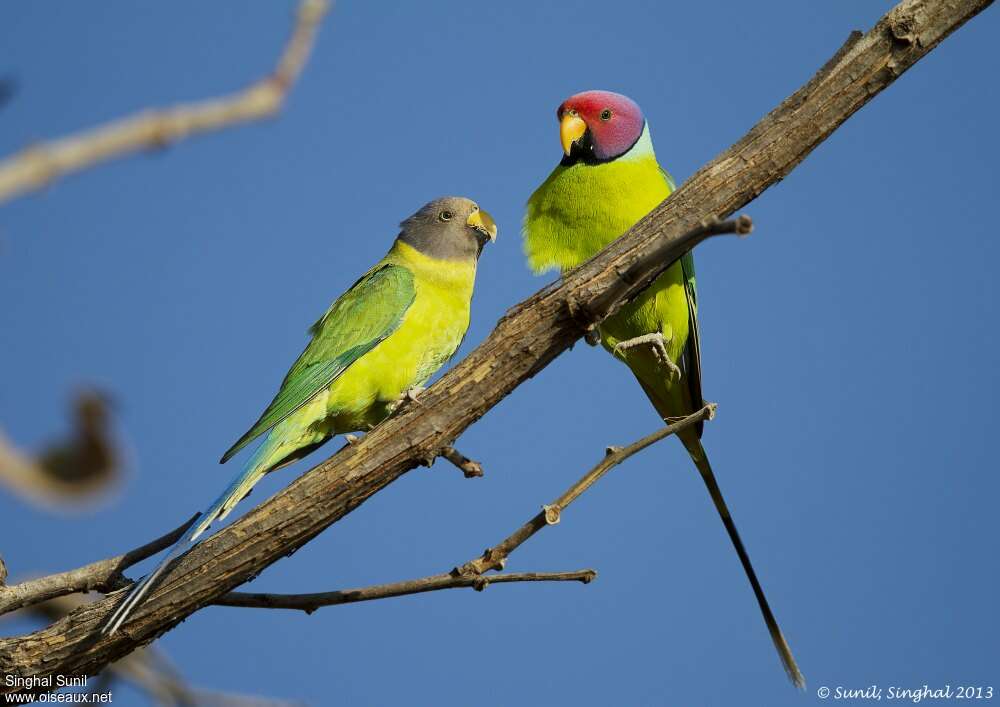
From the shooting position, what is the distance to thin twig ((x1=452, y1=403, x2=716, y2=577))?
3355 mm

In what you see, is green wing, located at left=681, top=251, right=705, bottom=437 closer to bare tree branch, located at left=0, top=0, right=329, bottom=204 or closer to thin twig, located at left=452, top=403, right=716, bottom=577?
thin twig, located at left=452, top=403, right=716, bottom=577

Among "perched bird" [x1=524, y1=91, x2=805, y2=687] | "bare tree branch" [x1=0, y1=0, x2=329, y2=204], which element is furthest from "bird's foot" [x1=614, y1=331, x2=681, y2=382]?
"bare tree branch" [x1=0, y1=0, x2=329, y2=204]

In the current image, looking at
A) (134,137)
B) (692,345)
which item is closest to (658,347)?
(692,345)

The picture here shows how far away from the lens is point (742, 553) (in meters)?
4.73

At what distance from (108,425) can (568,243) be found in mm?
4386

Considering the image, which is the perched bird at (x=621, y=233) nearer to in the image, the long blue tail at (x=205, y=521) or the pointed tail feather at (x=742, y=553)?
the pointed tail feather at (x=742, y=553)

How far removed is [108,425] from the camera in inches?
30.0

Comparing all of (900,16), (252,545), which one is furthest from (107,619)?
(900,16)

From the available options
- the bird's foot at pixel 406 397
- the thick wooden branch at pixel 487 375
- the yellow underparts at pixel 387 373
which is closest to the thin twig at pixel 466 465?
the thick wooden branch at pixel 487 375

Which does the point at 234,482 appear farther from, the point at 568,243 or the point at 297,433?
the point at 568,243

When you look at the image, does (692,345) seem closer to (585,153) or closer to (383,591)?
(585,153)

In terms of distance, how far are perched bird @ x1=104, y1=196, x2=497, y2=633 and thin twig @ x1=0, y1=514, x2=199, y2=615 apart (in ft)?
1.57

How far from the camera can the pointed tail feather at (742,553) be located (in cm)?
477

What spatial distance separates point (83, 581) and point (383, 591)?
1243 millimetres
